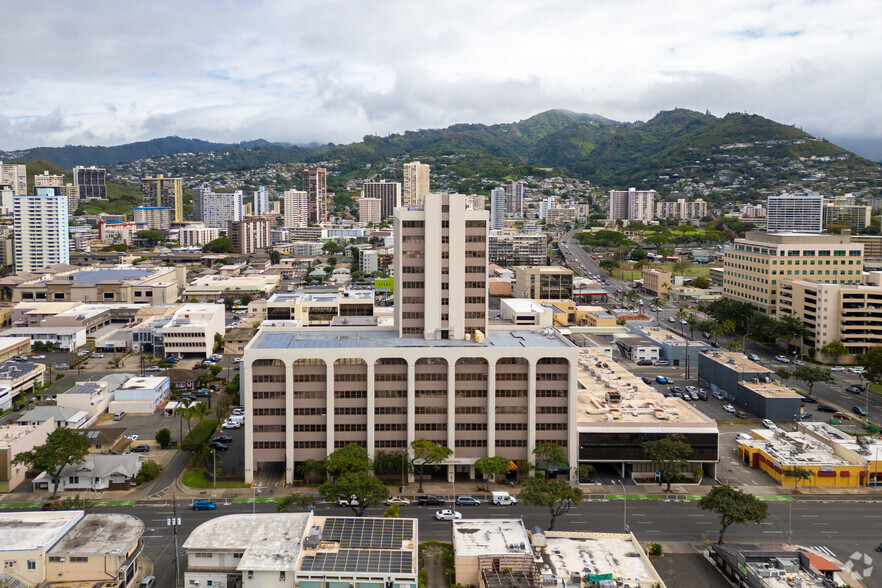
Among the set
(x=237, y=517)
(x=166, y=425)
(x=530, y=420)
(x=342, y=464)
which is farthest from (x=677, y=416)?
(x=166, y=425)

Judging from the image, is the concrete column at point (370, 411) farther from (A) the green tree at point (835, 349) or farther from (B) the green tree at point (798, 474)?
(A) the green tree at point (835, 349)

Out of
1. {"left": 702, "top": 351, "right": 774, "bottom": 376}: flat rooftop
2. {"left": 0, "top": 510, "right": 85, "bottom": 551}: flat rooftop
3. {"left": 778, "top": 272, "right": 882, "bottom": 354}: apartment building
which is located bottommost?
{"left": 0, "top": 510, "right": 85, "bottom": 551}: flat rooftop

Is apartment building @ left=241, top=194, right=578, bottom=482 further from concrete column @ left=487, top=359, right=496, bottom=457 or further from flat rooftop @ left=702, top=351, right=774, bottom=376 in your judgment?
flat rooftop @ left=702, top=351, right=774, bottom=376

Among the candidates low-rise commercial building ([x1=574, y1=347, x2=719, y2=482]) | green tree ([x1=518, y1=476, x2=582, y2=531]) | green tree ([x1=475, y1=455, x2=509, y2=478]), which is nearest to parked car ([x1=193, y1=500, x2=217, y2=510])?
green tree ([x1=475, y1=455, x2=509, y2=478])

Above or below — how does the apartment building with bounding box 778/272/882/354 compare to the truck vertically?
above

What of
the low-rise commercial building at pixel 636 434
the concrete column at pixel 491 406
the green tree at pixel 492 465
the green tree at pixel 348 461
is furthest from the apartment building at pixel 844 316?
the green tree at pixel 348 461

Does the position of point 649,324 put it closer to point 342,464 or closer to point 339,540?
point 342,464

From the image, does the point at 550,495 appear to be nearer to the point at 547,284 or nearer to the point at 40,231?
the point at 547,284
